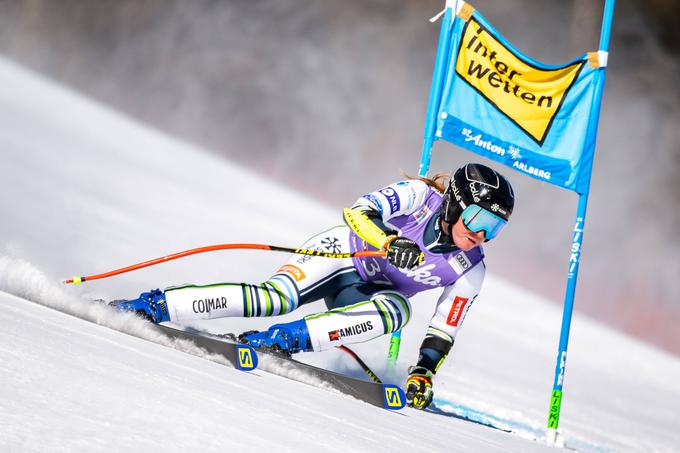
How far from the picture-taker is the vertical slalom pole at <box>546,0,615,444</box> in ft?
18.1

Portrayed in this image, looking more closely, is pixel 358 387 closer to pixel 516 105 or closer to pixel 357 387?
pixel 357 387

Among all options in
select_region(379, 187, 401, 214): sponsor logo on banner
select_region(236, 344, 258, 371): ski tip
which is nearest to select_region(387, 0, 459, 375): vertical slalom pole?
select_region(379, 187, 401, 214): sponsor logo on banner

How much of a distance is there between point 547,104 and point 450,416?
2.45 m

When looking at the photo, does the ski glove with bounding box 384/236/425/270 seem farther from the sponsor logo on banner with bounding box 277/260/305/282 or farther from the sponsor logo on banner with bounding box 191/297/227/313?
the sponsor logo on banner with bounding box 191/297/227/313

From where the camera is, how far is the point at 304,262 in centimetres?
509

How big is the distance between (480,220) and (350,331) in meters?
0.99

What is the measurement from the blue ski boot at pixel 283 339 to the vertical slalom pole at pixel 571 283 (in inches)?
74.8

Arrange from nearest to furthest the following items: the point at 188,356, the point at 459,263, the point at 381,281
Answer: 1. the point at 188,356
2. the point at 459,263
3. the point at 381,281

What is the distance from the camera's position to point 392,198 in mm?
4977

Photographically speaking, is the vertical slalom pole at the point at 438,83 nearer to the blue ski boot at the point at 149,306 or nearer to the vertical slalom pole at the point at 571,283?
the vertical slalom pole at the point at 571,283

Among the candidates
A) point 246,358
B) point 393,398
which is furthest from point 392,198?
point 246,358

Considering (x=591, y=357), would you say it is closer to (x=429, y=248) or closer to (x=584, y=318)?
(x=584, y=318)

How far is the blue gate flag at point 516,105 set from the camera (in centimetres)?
604

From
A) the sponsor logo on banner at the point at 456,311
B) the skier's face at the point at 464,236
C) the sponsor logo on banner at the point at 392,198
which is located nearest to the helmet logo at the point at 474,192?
the skier's face at the point at 464,236
